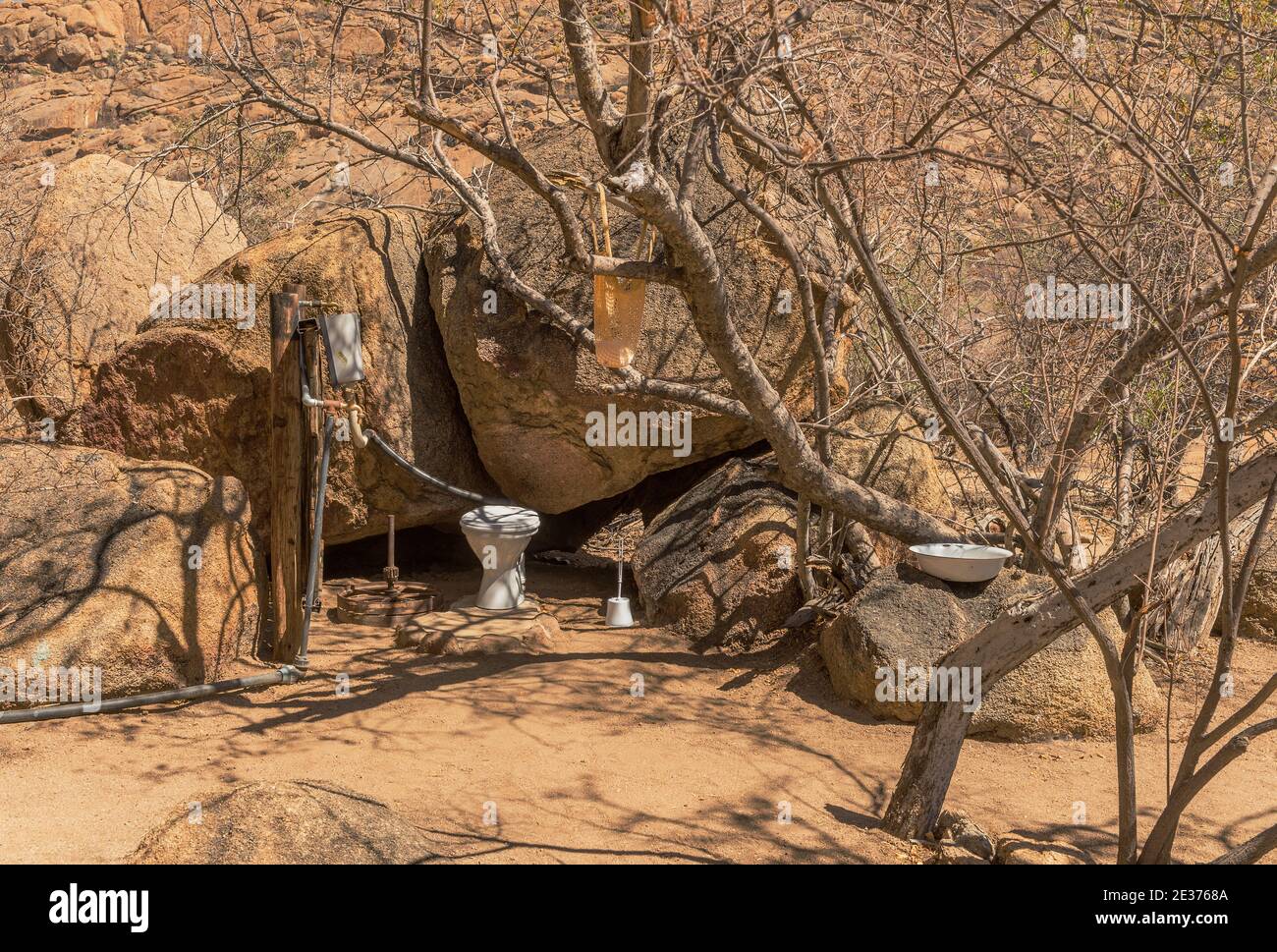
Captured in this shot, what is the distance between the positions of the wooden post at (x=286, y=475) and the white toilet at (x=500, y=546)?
1.09 meters

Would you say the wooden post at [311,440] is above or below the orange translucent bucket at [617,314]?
below

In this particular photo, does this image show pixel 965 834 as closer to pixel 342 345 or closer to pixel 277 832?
pixel 277 832

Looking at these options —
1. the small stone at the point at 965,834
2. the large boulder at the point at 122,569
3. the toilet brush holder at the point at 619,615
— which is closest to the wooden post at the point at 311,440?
the large boulder at the point at 122,569

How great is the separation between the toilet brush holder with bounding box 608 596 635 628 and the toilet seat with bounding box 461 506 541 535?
2.10 feet

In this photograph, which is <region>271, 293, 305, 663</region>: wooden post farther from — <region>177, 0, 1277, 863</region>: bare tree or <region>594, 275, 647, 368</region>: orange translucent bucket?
<region>594, 275, 647, 368</region>: orange translucent bucket

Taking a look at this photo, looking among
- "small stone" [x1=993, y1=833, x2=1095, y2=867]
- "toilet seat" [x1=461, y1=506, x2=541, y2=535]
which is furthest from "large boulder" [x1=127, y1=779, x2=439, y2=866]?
"toilet seat" [x1=461, y1=506, x2=541, y2=535]

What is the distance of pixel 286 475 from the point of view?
5.77 m

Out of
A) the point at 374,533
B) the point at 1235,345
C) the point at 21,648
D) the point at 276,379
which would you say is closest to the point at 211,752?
the point at 21,648

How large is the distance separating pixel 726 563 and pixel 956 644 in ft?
5.15

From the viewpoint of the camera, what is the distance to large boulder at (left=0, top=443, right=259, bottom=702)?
206 inches

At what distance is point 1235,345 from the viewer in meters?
2.74

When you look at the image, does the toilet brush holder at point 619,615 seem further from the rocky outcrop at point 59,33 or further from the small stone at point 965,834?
the rocky outcrop at point 59,33

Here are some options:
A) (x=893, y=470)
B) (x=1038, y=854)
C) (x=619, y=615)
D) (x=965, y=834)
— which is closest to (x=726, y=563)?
(x=619, y=615)

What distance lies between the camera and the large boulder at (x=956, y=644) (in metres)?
5.15
